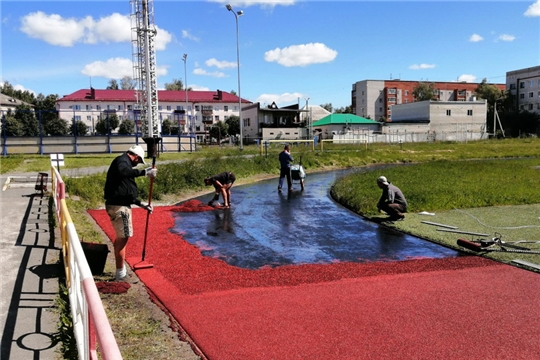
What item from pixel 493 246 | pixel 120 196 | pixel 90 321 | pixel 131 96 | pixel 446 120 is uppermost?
pixel 131 96

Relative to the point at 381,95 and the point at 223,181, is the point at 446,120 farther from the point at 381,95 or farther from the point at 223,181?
the point at 223,181

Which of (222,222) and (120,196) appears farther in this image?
(222,222)

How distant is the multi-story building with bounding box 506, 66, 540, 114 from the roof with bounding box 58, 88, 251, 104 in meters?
58.8

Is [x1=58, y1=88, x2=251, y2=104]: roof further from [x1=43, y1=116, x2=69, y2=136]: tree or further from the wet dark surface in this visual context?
the wet dark surface

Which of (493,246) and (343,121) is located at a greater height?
(343,121)

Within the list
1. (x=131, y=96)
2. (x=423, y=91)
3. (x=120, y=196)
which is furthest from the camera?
(x=423, y=91)

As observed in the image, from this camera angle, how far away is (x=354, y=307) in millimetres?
5746

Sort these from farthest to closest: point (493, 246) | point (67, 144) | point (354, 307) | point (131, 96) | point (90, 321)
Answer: point (131, 96) < point (67, 144) < point (493, 246) < point (354, 307) < point (90, 321)

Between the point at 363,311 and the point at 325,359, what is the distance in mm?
1357

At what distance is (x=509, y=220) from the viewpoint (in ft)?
37.1

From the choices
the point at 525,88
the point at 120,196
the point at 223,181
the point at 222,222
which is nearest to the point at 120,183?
the point at 120,196

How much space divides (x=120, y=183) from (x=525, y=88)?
107181mm

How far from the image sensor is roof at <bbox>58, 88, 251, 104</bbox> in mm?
85938

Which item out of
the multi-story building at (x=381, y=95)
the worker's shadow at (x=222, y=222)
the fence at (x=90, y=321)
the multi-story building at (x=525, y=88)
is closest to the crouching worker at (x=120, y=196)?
the fence at (x=90, y=321)
